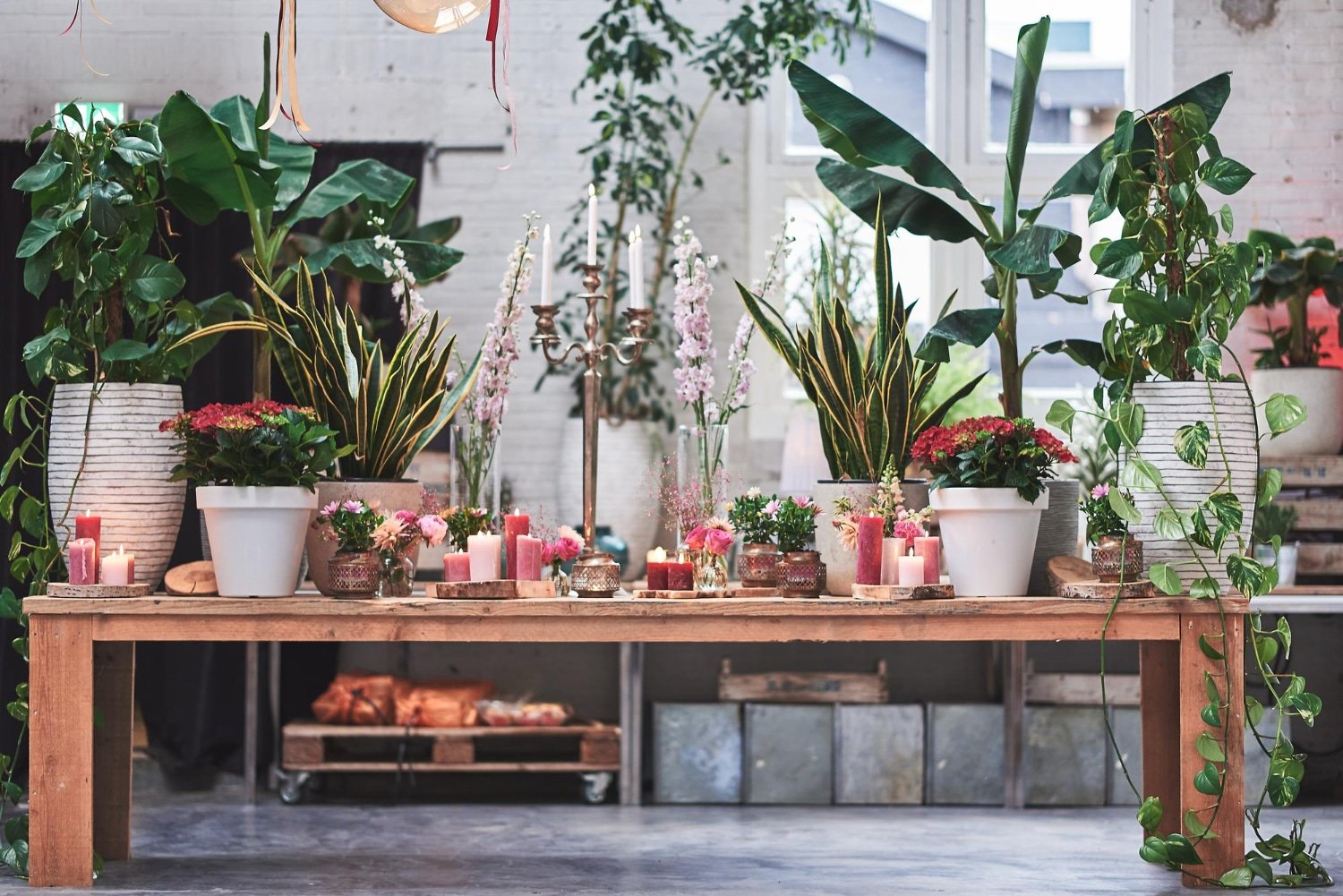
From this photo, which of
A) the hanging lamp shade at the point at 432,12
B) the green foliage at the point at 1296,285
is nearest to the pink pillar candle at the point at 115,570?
the hanging lamp shade at the point at 432,12

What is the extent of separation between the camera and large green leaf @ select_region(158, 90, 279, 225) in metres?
3.48

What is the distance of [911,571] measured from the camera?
3152 millimetres

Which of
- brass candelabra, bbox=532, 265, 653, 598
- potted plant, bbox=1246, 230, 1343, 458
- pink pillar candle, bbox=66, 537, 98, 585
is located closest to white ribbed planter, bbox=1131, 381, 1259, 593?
brass candelabra, bbox=532, 265, 653, 598

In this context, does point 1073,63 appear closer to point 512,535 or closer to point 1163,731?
point 1163,731

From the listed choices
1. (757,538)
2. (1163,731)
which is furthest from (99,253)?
(1163,731)

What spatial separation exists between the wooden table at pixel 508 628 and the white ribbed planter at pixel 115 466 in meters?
0.23

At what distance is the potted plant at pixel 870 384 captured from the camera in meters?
3.42

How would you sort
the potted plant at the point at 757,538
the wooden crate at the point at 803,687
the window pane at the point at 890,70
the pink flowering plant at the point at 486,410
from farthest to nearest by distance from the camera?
the window pane at the point at 890,70
the wooden crate at the point at 803,687
the pink flowering plant at the point at 486,410
the potted plant at the point at 757,538

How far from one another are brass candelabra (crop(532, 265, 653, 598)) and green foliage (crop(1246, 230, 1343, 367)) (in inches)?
99.6

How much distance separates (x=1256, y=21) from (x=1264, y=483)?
2.99 meters

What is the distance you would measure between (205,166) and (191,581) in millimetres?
1072

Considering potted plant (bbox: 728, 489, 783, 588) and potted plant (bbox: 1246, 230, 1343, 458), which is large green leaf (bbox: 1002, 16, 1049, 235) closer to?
potted plant (bbox: 728, 489, 783, 588)

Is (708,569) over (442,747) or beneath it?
over

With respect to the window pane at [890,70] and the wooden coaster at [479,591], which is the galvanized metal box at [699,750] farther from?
the window pane at [890,70]
